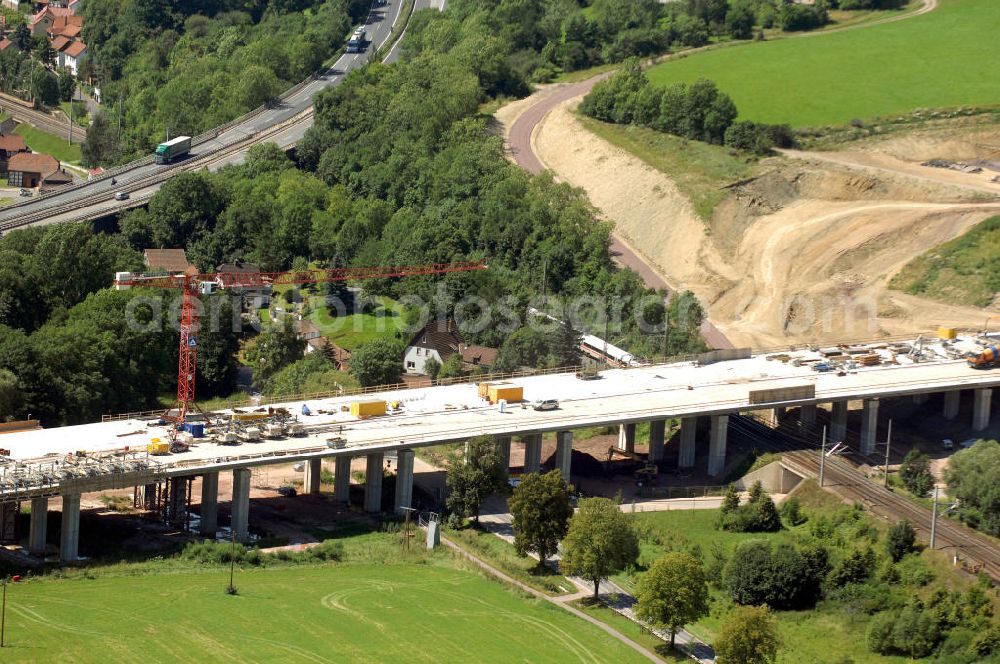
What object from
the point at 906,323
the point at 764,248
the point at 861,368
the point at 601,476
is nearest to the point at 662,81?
the point at 764,248

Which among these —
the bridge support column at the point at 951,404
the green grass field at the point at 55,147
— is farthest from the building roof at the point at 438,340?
the green grass field at the point at 55,147

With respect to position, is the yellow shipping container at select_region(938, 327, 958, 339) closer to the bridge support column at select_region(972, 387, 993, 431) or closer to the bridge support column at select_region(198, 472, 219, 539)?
the bridge support column at select_region(972, 387, 993, 431)

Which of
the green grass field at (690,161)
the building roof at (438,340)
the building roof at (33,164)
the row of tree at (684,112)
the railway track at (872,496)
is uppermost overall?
the row of tree at (684,112)

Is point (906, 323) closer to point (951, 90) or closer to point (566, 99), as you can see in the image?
point (951, 90)

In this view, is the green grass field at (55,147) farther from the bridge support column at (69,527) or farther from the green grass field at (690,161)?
the bridge support column at (69,527)

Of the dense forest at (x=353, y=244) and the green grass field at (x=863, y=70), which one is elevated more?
the green grass field at (x=863, y=70)

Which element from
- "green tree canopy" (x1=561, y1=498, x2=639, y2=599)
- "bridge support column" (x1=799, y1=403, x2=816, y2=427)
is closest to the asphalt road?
"bridge support column" (x1=799, y1=403, x2=816, y2=427)

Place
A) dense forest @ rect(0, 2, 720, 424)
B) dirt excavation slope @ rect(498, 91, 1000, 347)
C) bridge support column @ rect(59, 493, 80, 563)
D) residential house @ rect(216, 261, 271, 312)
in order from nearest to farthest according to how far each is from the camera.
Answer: bridge support column @ rect(59, 493, 80, 563), dense forest @ rect(0, 2, 720, 424), dirt excavation slope @ rect(498, 91, 1000, 347), residential house @ rect(216, 261, 271, 312)
